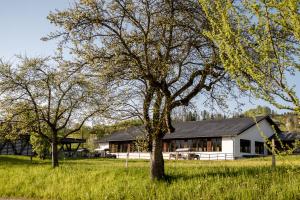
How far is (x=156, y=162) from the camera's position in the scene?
15648 mm

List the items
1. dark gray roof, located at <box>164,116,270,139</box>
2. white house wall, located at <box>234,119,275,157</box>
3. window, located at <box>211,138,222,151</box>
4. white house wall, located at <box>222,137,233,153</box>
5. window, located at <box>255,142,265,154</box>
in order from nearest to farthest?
1. white house wall, located at <box>222,137,233,153</box>
2. white house wall, located at <box>234,119,275,157</box>
3. dark gray roof, located at <box>164,116,270,139</box>
4. window, located at <box>211,138,222,151</box>
5. window, located at <box>255,142,265,154</box>

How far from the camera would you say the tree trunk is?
50.9 ft

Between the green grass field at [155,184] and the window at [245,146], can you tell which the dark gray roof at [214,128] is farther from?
the green grass field at [155,184]

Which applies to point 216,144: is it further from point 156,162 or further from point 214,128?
point 156,162

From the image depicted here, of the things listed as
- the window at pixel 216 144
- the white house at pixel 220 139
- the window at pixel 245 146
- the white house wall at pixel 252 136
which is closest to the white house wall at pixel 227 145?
the white house at pixel 220 139

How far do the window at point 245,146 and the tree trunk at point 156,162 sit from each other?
36.6 metres

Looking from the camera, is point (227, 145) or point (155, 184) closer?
point (155, 184)

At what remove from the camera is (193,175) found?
15.7m

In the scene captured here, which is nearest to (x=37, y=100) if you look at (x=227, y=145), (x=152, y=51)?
(x=152, y=51)

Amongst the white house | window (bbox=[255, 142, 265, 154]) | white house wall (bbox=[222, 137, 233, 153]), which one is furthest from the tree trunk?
window (bbox=[255, 142, 265, 154])

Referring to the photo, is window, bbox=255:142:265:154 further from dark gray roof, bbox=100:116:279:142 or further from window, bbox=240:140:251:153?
dark gray roof, bbox=100:116:279:142

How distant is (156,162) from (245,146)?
38.1 meters

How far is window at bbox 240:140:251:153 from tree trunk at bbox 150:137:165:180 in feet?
120

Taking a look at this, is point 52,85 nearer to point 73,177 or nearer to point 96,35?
point 73,177
